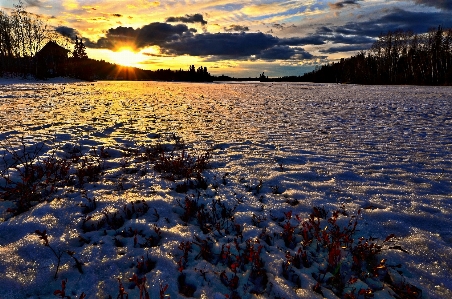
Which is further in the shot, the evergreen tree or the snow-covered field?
the evergreen tree

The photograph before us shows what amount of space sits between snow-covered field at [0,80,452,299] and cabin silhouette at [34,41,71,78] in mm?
63908

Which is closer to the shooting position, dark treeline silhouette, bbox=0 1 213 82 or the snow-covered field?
the snow-covered field

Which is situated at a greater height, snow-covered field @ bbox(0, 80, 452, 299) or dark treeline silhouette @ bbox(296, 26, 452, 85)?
dark treeline silhouette @ bbox(296, 26, 452, 85)

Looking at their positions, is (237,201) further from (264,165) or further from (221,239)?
(264,165)

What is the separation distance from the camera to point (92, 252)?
11.3 feet

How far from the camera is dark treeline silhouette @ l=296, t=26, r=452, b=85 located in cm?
6475

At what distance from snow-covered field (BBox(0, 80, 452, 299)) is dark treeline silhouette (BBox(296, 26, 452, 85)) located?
62.7 meters

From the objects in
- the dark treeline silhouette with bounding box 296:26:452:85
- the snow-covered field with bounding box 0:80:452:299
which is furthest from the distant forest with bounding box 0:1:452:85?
the snow-covered field with bounding box 0:80:452:299

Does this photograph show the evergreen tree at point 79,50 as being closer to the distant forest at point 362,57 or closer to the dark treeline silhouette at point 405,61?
the distant forest at point 362,57

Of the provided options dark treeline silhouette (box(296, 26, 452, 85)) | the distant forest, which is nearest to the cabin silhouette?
the distant forest

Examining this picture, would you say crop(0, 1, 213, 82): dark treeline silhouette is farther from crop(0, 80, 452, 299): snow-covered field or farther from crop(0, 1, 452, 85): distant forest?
crop(0, 80, 452, 299): snow-covered field

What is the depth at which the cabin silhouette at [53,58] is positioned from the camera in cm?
6012

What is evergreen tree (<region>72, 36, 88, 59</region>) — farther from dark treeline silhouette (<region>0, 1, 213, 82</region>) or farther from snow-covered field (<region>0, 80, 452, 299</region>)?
snow-covered field (<region>0, 80, 452, 299</region>)

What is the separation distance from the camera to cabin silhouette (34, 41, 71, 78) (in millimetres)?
60125
